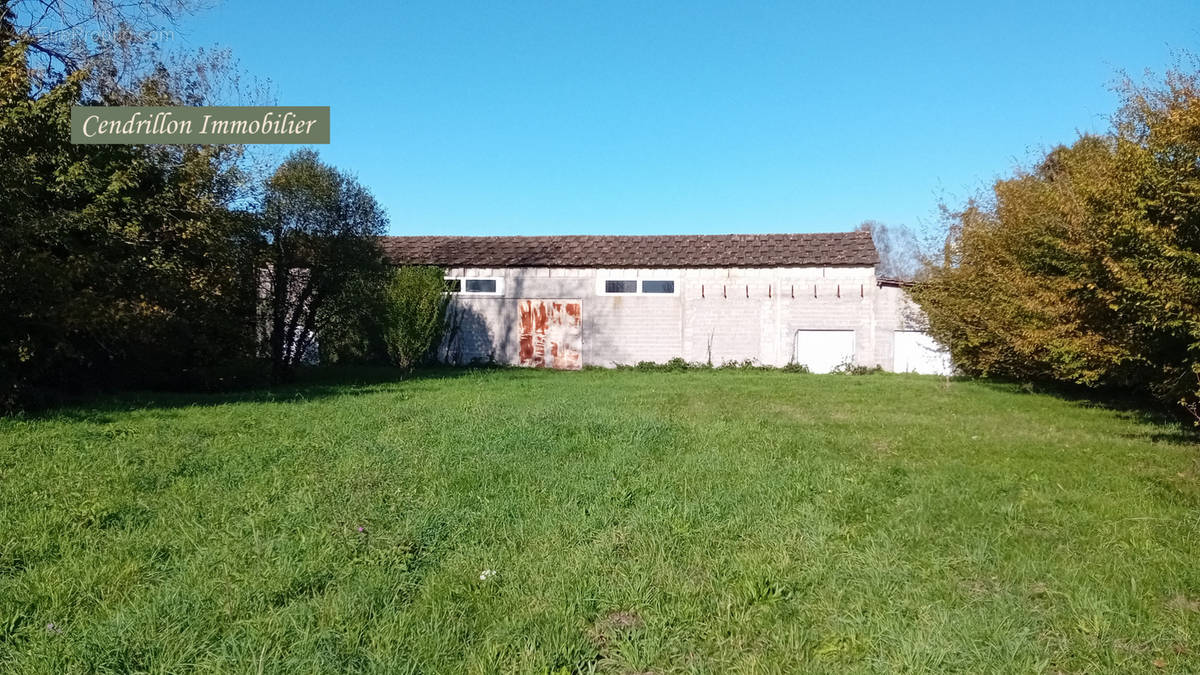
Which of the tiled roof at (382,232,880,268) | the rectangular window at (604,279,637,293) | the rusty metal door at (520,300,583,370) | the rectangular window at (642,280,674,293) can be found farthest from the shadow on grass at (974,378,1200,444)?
the rusty metal door at (520,300,583,370)

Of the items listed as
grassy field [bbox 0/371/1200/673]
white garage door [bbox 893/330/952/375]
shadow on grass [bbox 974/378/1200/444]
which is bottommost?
grassy field [bbox 0/371/1200/673]

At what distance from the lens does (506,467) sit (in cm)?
671

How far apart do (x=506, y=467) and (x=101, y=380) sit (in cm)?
1112

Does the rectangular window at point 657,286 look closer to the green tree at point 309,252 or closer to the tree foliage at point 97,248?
the green tree at point 309,252

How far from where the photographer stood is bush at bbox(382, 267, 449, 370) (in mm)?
19250

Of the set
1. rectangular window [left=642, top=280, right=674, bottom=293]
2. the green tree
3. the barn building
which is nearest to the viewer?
the green tree

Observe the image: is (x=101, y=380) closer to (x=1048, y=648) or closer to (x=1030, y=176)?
(x=1048, y=648)

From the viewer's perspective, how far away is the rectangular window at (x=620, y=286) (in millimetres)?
24766

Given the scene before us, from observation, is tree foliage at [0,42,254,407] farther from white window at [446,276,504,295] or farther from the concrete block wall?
the concrete block wall

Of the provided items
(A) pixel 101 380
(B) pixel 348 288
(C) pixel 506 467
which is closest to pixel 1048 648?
(C) pixel 506 467

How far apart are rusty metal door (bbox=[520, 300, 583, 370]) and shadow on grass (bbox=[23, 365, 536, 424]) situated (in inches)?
99.3

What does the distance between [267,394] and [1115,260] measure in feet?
45.5

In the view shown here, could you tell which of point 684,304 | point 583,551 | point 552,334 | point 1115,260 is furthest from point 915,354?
point 583,551

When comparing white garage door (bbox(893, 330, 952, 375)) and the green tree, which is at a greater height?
the green tree
